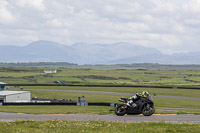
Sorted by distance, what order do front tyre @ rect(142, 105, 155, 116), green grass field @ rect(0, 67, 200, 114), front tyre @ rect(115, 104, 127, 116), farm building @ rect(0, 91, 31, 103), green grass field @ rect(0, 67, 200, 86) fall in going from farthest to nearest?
green grass field @ rect(0, 67, 200, 86), farm building @ rect(0, 91, 31, 103), green grass field @ rect(0, 67, 200, 114), front tyre @ rect(115, 104, 127, 116), front tyre @ rect(142, 105, 155, 116)

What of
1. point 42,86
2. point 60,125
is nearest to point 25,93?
point 42,86

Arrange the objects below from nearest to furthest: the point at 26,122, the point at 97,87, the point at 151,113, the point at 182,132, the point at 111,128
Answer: the point at 182,132
the point at 111,128
the point at 26,122
the point at 151,113
the point at 97,87

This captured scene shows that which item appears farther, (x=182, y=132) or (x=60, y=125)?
(x=60, y=125)

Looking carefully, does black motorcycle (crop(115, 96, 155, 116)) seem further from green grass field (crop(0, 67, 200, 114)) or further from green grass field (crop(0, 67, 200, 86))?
green grass field (crop(0, 67, 200, 86))

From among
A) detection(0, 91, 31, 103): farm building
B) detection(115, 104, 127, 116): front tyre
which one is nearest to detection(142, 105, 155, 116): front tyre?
detection(115, 104, 127, 116): front tyre

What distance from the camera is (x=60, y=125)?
16.2 metres

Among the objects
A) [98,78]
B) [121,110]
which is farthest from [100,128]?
[98,78]

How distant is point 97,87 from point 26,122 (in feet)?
241

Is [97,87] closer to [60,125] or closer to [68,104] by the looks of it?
[68,104]

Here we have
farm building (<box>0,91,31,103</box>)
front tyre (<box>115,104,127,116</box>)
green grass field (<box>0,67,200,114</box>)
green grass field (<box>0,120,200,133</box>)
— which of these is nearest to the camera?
green grass field (<box>0,120,200,133</box>)

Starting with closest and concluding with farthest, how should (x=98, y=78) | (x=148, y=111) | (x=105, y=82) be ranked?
(x=148, y=111) < (x=105, y=82) < (x=98, y=78)

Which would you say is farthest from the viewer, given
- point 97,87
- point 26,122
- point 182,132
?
point 97,87

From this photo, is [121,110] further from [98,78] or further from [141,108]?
[98,78]

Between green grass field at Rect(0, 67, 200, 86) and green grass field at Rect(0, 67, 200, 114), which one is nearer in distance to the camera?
green grass field at Rect(0, 67, 200, 114)
